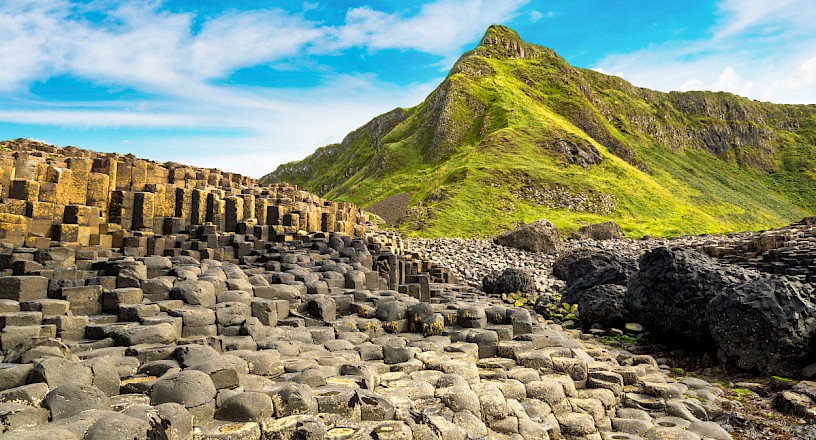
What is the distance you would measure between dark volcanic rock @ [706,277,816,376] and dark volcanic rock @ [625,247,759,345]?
2.94ft

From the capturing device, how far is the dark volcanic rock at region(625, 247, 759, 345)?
13227 millimetres

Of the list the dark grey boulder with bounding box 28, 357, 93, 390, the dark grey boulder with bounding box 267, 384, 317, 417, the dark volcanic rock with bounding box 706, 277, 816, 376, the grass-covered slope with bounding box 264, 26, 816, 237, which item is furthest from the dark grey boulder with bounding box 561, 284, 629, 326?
the grass-covered slope with bounding box 264, 26, 816, 237

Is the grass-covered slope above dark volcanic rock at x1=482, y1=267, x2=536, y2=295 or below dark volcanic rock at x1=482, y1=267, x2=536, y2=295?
above

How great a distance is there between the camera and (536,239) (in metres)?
33.5

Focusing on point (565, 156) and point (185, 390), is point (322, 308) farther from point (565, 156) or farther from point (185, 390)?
point (565, 156)

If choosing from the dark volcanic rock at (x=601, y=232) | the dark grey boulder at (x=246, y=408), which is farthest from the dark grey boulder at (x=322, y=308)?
the dark volcanic rock at (x=601, y=232)

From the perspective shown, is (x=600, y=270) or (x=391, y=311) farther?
(x=600, y=270)

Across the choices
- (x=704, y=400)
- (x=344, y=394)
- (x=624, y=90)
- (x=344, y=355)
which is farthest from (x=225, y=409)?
(x=624, y=90)

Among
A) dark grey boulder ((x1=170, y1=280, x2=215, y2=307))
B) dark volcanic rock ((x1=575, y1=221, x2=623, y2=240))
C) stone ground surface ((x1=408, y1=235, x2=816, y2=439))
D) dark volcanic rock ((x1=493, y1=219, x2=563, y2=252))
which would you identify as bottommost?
stone ground surface ((x1=408, y1=235, x2=816, y2=439))

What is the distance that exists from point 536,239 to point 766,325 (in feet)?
73.1

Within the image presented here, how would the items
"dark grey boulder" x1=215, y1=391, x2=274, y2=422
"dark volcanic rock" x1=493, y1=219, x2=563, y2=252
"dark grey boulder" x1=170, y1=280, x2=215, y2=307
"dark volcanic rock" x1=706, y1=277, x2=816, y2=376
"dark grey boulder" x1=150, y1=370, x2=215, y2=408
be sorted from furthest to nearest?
"dark volcanic rock" x1=493, y1=219, x2=563, y2=252
"dark volcanic rock" x1=706, y1=277, x2=816, y2=376
"dark grey boulder" x1=170, y1=280, x2=215, y2=307
"dark grey boulder" x1=150, y1=370, x2=215, y2=408
"dark grey boulder" x1=215, y1=391, x2=274, y2=422

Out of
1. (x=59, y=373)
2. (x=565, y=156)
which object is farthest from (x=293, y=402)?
(x=565, y=156)

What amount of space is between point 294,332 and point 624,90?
142m

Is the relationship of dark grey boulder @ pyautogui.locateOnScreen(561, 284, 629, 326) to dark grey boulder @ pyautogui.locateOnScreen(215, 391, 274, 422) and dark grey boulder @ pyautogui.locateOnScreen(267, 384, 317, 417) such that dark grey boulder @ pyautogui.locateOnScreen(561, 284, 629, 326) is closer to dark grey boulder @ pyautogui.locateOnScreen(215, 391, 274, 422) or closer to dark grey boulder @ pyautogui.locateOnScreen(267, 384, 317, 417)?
dark grey boulder @ pyautogui.locateOnScreen(267, 384, 317, 417)
